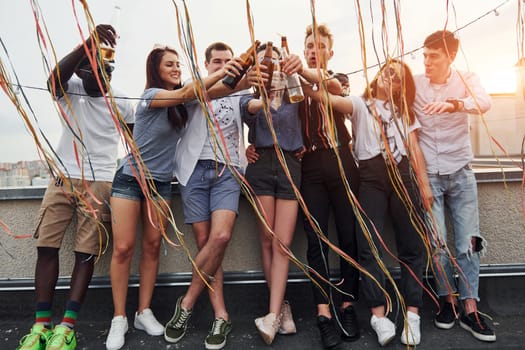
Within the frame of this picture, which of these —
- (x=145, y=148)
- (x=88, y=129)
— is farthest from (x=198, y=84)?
(x=88, y=129)

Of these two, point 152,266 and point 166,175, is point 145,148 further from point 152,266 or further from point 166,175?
point 152,266

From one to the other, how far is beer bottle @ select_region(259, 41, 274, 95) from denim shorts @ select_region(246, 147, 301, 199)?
1.31 ft

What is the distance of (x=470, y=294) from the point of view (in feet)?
6.05

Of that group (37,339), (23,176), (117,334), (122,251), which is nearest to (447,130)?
(122,251)

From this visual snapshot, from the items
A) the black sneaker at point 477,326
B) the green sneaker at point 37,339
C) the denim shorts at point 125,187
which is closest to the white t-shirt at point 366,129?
the black sneaker at point 477,326

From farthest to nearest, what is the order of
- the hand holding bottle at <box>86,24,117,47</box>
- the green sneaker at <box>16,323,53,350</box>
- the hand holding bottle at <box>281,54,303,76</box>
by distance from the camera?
the green sneaker at <box>16,323,53,350</box>, the hand holding bottle at <box>86,24,117,47</box>, the hand holding bottle at <box>281,54,303,76</box>

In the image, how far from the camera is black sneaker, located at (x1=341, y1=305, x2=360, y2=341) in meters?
1.80

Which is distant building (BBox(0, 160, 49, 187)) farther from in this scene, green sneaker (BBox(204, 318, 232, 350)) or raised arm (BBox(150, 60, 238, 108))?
green sneaker (BBox(204, 318, 232, 350))

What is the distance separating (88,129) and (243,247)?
1.05m

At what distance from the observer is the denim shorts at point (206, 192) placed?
5.96 ft

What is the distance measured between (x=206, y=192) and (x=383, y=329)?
1062 mm

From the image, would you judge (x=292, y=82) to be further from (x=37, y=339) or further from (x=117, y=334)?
(x=37, y=339)

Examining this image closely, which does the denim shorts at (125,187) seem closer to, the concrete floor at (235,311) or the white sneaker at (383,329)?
the concrete floor at (235,311)

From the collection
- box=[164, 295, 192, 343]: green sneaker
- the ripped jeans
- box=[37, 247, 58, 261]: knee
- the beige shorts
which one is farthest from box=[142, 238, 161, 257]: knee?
the ripped jeans
